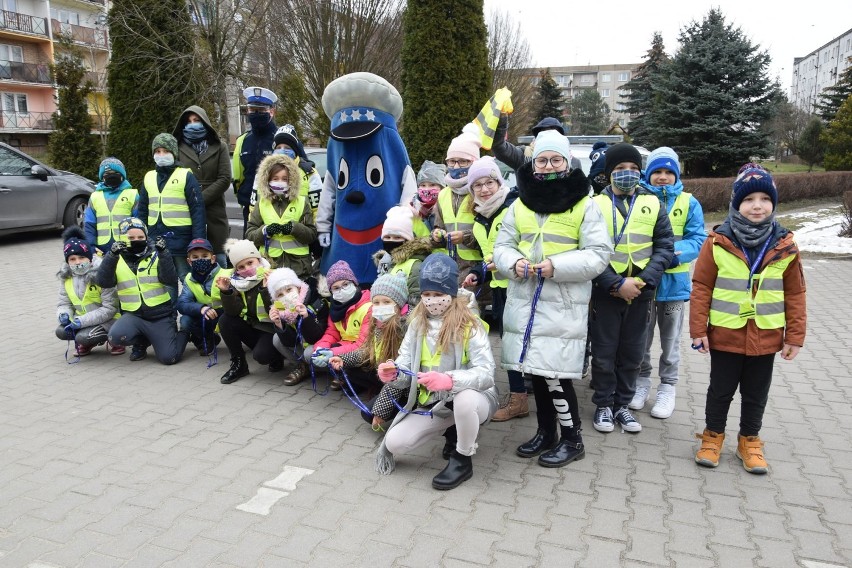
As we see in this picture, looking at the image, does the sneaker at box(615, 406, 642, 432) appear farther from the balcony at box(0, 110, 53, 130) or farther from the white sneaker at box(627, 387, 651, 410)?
the balcony at box(0, 110, 53, 130)

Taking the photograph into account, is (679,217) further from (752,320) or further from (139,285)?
(139,285)

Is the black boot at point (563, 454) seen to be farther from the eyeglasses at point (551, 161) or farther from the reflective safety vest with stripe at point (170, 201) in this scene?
the reflective safety vest with stripe at point (170, 201)

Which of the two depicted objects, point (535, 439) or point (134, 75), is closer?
point (535, 439)

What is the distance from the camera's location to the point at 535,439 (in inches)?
154

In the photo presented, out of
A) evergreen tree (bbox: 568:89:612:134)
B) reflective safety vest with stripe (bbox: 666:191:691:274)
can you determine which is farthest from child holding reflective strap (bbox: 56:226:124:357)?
evergreen tree (bbox: 568:89:612:134)

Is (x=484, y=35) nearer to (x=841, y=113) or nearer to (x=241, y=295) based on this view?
(x=241, y=295)

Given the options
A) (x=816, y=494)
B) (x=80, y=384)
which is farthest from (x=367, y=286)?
(x=816, y=494)

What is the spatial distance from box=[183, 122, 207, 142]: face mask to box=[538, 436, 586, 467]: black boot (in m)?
4.59

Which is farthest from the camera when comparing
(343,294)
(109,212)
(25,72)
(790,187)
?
(25,72)

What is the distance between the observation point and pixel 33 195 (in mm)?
11320

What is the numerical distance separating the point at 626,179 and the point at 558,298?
96cm

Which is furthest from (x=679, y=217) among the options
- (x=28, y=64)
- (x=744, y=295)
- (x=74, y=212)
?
(x=28, y=64)

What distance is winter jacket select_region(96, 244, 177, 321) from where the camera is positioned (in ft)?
17.7

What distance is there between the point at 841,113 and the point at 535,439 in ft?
81.8
